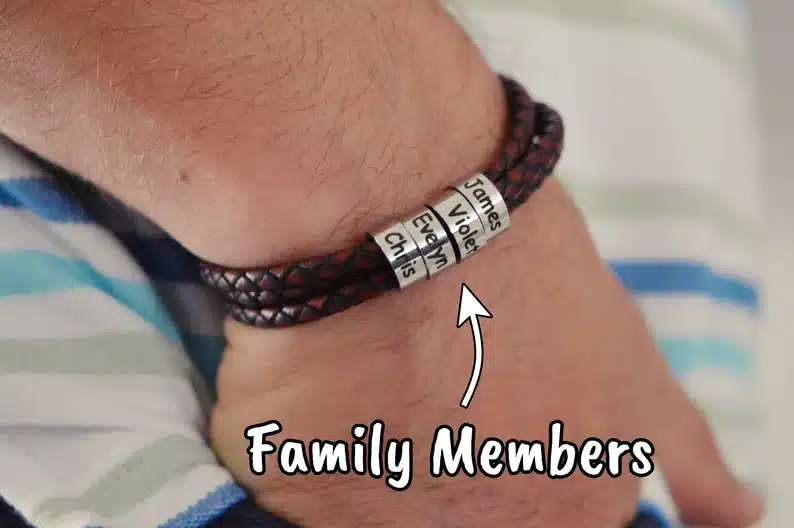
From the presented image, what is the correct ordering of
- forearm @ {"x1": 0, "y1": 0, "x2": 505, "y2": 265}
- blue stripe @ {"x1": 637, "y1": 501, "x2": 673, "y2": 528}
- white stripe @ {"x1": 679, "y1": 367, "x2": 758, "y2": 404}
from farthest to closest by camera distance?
white stripe @ {"x1": 679, "y1": 367, "x2": 758, "y2": 404}, blue stripe @ {"x1": 637, "y1": 501, "x2": 673, "y2": 528}, forearm @ {"x1": 0, "y1": 0, "x2": 505, "y2": 265}

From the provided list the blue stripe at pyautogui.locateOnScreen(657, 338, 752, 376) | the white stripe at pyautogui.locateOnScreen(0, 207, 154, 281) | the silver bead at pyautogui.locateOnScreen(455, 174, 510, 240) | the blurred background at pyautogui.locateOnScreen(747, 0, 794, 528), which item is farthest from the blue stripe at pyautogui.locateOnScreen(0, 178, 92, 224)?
the blurred background at pyautogui.locateOnScreen(747, 0, 794, 528)

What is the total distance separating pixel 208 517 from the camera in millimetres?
406

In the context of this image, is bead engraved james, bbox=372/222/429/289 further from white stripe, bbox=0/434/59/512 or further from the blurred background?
the blurred background

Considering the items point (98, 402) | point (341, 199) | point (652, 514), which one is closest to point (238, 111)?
point (341, 199)

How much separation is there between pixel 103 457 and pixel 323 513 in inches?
5.0

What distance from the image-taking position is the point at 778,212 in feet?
2.93

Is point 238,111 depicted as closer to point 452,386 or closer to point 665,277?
point 452,386

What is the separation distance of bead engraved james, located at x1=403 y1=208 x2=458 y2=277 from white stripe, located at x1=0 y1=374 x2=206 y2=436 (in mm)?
171

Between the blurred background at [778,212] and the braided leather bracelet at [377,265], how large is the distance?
55cm

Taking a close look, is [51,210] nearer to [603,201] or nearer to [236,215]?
[236,215]

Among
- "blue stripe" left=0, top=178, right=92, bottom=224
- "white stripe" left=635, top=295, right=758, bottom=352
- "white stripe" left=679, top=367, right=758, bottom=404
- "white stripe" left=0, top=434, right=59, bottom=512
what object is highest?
"blue stripe" left=0, top=178, right=92, bottom=224

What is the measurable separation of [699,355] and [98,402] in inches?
19.6

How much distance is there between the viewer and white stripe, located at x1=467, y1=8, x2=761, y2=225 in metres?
0.67

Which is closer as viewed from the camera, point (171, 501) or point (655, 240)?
point (171, 501)
